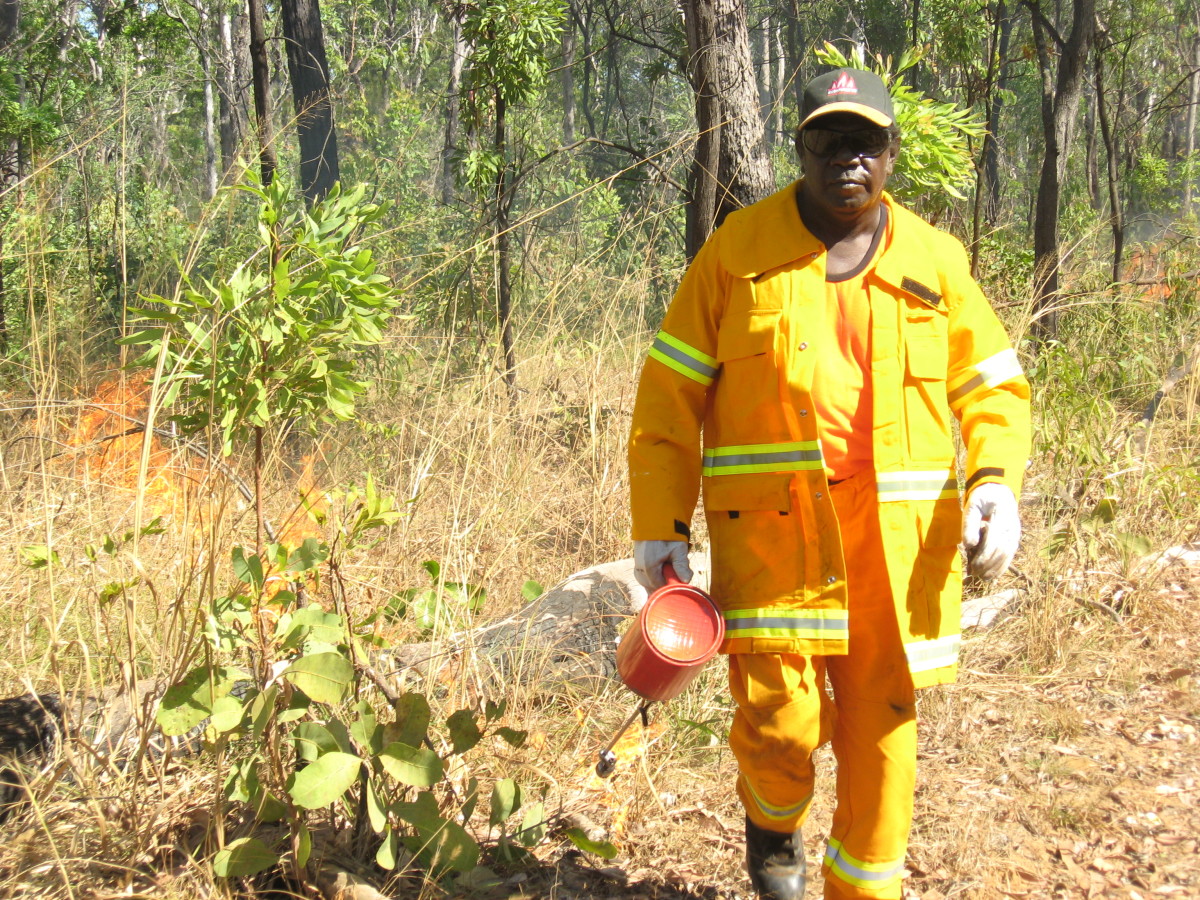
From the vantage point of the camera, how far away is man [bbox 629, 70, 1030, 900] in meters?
2.23

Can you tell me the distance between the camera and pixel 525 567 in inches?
157

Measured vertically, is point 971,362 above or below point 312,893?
above

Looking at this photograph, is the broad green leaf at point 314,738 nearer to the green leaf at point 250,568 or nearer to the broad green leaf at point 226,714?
the broad green leaf at point 226,714

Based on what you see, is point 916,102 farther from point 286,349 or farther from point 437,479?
point 286,349

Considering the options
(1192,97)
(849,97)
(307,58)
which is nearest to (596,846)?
(849,97)

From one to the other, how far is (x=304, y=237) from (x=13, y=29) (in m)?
7.86

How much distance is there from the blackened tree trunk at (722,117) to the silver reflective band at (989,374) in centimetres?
241

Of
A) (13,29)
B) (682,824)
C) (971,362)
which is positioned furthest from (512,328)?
(13,29)

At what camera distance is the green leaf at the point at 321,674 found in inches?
82.1

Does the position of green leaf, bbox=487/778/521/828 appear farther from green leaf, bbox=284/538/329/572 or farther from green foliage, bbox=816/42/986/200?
green foliage, bbox=816/42/986/200

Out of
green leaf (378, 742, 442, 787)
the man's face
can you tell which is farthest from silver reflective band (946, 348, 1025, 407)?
green leaf (378, 742, 442, 787)

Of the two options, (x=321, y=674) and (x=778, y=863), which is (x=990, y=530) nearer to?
(x=778, y=863)

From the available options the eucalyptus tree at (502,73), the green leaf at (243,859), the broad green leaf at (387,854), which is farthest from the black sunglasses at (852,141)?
the eucalyptus tree at (502,73)

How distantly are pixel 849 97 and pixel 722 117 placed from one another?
8.49ft
